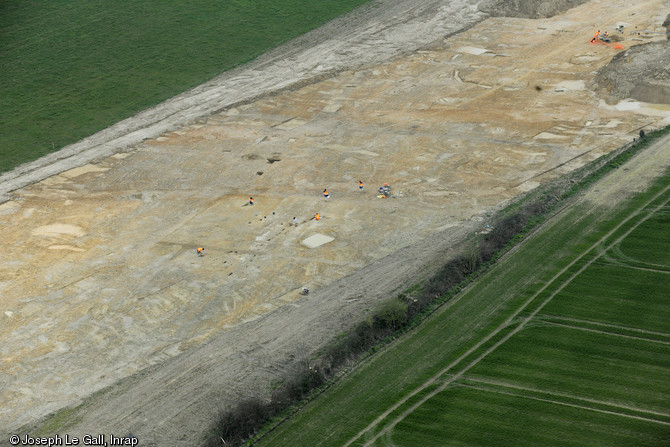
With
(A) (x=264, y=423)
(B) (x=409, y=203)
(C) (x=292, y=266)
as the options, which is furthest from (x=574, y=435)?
(B) (x=409, y=203)

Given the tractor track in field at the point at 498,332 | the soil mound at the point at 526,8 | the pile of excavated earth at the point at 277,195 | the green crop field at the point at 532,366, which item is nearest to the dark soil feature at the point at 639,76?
the pile of excavated earth at the point at 277,195

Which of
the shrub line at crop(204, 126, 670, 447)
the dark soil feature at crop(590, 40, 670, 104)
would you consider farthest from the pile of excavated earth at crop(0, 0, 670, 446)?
the shrub line at crop(204, 126, 670, 447)

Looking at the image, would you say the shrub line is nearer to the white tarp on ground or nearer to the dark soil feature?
the white tarp on ground

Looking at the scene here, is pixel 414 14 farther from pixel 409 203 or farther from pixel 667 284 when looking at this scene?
pixel 667 284

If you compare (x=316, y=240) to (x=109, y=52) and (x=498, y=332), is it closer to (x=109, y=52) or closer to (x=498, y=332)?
(x=498, y=332)

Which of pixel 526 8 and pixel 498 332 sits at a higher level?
pixel 526 8

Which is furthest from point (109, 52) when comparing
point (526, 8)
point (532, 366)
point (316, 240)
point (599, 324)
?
point (532, 366)
